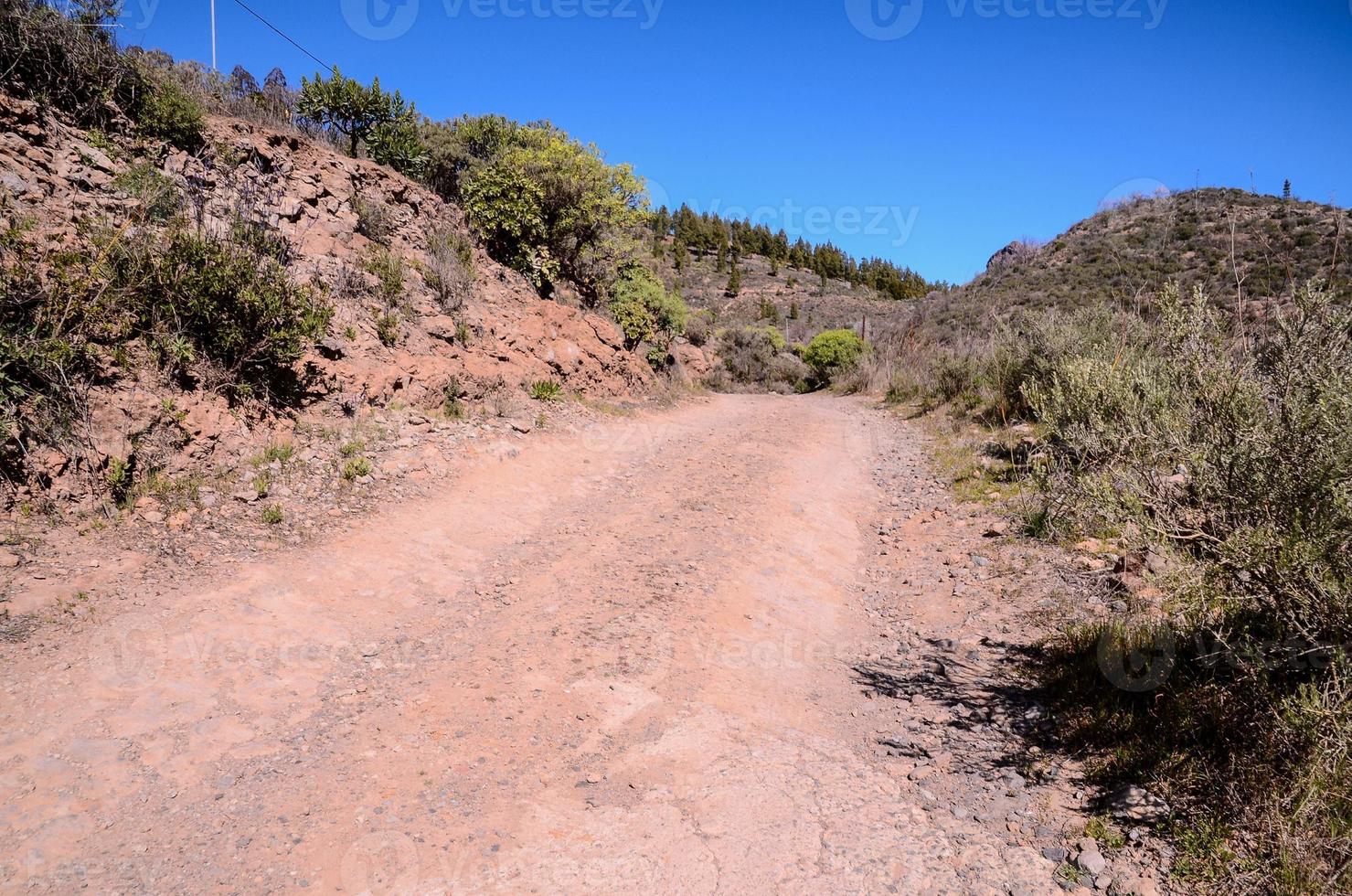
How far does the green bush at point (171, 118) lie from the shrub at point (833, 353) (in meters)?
17.5

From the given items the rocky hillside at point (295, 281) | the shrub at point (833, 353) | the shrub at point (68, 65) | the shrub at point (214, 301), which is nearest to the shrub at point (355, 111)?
the rocky hillside at point (295, 281)

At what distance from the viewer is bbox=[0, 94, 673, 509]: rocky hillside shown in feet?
17.4

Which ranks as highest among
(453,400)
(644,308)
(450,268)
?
(644,308)

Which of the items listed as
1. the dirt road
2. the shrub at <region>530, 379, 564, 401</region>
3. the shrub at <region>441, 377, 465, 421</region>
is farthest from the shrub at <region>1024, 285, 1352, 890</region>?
the shrub at <region>530, 379, 564, 401</region>

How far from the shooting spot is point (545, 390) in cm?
980

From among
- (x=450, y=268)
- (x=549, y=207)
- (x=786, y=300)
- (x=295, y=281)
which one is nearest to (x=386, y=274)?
(x=450, y=268)

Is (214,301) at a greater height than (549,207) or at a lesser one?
lesser

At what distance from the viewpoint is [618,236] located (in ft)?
44.0

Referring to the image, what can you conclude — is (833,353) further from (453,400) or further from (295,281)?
(295,281)

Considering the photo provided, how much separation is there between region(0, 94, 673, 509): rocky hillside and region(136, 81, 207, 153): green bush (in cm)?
18

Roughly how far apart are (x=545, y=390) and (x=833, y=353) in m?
14.4

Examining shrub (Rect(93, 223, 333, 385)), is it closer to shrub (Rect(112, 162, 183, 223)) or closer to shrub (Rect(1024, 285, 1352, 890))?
shrub (Rect(112, 162, 183, 223))

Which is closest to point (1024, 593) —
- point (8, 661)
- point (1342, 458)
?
point (1342, 458)

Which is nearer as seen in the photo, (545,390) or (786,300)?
(545,390)
